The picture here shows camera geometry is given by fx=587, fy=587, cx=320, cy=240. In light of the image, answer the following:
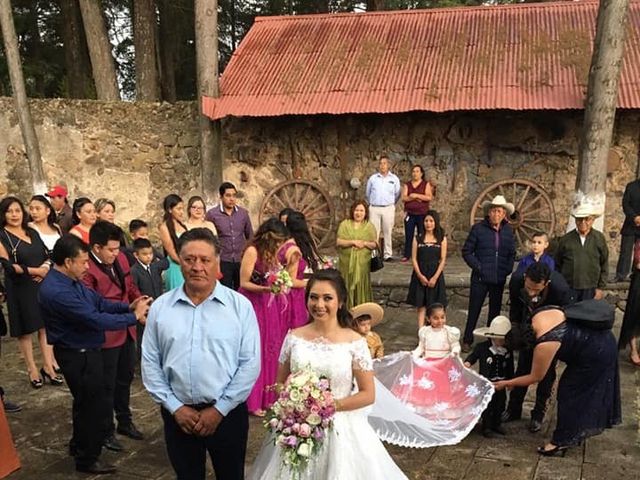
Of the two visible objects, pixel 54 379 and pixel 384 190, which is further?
pixel 384 190

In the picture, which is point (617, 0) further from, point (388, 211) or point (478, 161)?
point (388, 211)

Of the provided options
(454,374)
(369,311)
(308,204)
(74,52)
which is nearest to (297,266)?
(369,311)

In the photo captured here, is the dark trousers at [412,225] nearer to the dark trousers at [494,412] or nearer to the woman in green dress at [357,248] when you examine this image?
the woman in green dress at [357,248]

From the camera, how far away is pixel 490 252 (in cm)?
635

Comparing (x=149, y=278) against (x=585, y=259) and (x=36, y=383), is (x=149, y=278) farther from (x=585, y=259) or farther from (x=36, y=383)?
(x=585, y=259)

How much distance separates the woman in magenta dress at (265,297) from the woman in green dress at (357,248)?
229cm

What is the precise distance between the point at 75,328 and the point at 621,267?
7.21 metres

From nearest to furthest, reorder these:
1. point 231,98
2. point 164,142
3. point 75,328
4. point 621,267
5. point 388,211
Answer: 1. point 75,328
2. point 621,267
3. point 388,211
4. point 231,98
5. point 164,142

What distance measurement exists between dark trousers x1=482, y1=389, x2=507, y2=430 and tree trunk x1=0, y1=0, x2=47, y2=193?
365 inches

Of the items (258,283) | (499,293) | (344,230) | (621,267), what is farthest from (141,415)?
(621,267)

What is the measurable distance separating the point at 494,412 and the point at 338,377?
1.96 meters

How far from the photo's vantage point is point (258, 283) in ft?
15.5

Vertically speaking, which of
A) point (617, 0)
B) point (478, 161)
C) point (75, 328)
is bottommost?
point (75, 328)

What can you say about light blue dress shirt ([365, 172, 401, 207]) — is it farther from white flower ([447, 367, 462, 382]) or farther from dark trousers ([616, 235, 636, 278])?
white flower ([447, 367, 462, 382])
